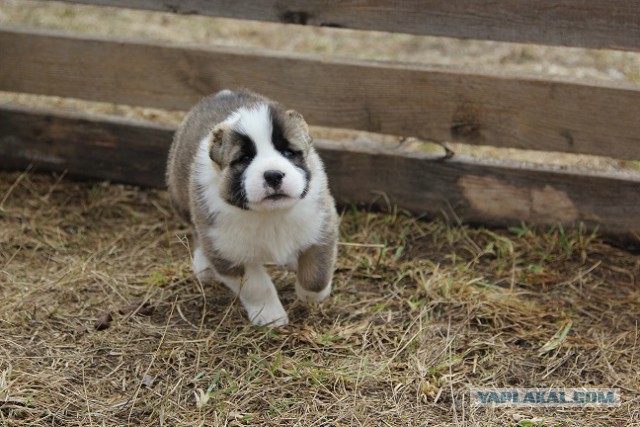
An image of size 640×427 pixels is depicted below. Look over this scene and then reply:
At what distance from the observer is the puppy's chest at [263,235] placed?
416 cm

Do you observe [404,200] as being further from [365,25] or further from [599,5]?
[599,5]

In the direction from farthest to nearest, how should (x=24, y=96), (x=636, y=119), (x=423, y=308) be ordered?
(x=24, y=96) < (x=636, y=119) < (x=423, y=308)

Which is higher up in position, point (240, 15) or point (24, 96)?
point (240, 15)

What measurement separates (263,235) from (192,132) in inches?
30.8

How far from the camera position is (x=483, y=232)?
531cm

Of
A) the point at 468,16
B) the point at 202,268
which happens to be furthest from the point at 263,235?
the point at 468,16

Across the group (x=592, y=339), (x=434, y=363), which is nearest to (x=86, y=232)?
(x=434, y=363)

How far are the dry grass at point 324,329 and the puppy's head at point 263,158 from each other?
0.78m

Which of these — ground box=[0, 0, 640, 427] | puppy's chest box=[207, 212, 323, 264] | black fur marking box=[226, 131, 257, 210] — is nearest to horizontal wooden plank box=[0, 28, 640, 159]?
ground box=[0, 0, 640, 427]

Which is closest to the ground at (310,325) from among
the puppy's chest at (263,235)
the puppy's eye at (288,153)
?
the puppy's chest at (263,235)

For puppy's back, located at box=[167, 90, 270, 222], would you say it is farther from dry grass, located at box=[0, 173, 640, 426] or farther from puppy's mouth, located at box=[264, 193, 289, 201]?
puppy's mouth, located at box=[264, 193, 289, 201]

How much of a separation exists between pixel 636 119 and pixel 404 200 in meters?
1.42

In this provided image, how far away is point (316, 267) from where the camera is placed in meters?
4.32

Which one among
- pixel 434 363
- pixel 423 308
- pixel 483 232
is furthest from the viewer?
pixel 483 232
